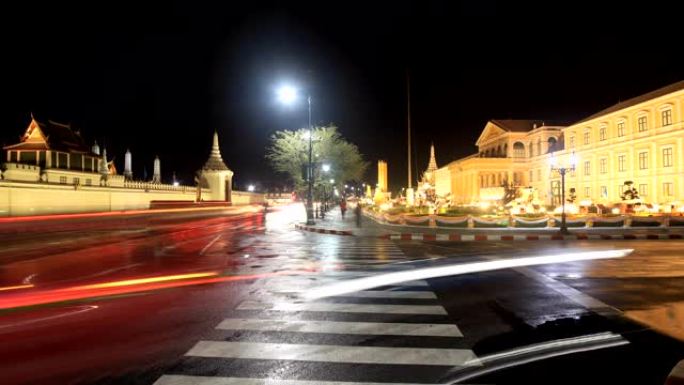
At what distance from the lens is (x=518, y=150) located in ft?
254

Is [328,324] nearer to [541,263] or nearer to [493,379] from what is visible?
[493,379]

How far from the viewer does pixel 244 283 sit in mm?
10172

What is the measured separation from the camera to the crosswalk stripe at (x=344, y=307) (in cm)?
760

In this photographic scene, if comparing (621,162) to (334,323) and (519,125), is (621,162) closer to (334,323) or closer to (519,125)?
(519,125)

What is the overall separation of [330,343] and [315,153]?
117ft

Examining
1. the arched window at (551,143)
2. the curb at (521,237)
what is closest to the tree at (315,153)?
the curb at (521,237)

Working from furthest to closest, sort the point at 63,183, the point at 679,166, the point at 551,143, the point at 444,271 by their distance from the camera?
the point at 551,143, the point at 679,166, the point at 63,183, the point at 444,271

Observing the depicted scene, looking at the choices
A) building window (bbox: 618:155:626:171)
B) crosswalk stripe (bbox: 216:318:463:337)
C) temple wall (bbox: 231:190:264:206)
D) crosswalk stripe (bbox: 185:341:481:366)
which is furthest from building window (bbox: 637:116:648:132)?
temple wall (bbox: 231:190:264:206)

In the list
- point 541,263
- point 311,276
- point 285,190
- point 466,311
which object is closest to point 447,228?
point 541,263

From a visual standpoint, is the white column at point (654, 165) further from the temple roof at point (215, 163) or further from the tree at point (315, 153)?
the temple roof at point (215, 163)

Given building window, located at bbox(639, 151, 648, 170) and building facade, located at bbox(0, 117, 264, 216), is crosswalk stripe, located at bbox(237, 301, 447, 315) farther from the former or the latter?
building window, located at bbox(639, 151, 648, 170)

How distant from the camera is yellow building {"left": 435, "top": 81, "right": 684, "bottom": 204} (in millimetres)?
43250

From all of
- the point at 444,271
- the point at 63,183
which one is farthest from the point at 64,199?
the point at 444,271

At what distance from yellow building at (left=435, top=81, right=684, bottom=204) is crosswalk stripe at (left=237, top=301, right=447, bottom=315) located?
23502 millimetres
